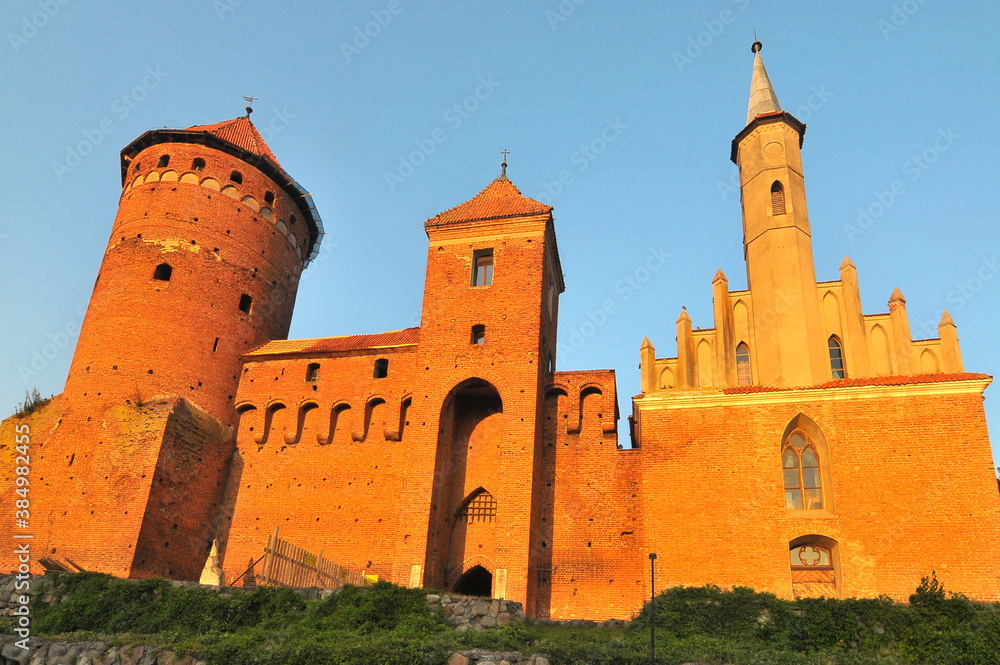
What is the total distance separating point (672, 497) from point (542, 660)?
6307 mm

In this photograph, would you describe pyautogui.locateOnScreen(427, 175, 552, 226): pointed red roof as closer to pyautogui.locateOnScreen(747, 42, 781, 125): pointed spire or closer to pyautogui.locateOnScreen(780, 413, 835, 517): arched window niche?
pyautogui.locateOnScreen(747, 42, 781, 125): pointed spire

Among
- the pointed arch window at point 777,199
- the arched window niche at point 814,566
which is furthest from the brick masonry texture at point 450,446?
the pointed arch window at point 777,199

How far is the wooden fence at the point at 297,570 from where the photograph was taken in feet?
56.5

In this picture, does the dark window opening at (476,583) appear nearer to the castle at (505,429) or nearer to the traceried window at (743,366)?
the castle at (505,429)

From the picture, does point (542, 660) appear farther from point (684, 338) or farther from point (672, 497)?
point (684, 338)

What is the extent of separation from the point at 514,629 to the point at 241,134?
821 inches

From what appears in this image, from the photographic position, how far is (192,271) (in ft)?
80.4

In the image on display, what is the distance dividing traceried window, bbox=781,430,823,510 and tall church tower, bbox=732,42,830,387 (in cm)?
149

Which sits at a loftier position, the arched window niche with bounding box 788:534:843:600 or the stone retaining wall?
the arched window niche with bounding box 788:534:843:600

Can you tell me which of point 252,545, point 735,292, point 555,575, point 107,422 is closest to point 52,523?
point 107,422

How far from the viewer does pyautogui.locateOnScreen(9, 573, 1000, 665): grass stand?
14.1 meters

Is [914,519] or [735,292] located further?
[735,292]

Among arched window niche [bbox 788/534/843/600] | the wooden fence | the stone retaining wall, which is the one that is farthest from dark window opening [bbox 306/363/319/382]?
arched window niche [bbox 788/534/843/600]

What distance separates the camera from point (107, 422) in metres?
21.6
